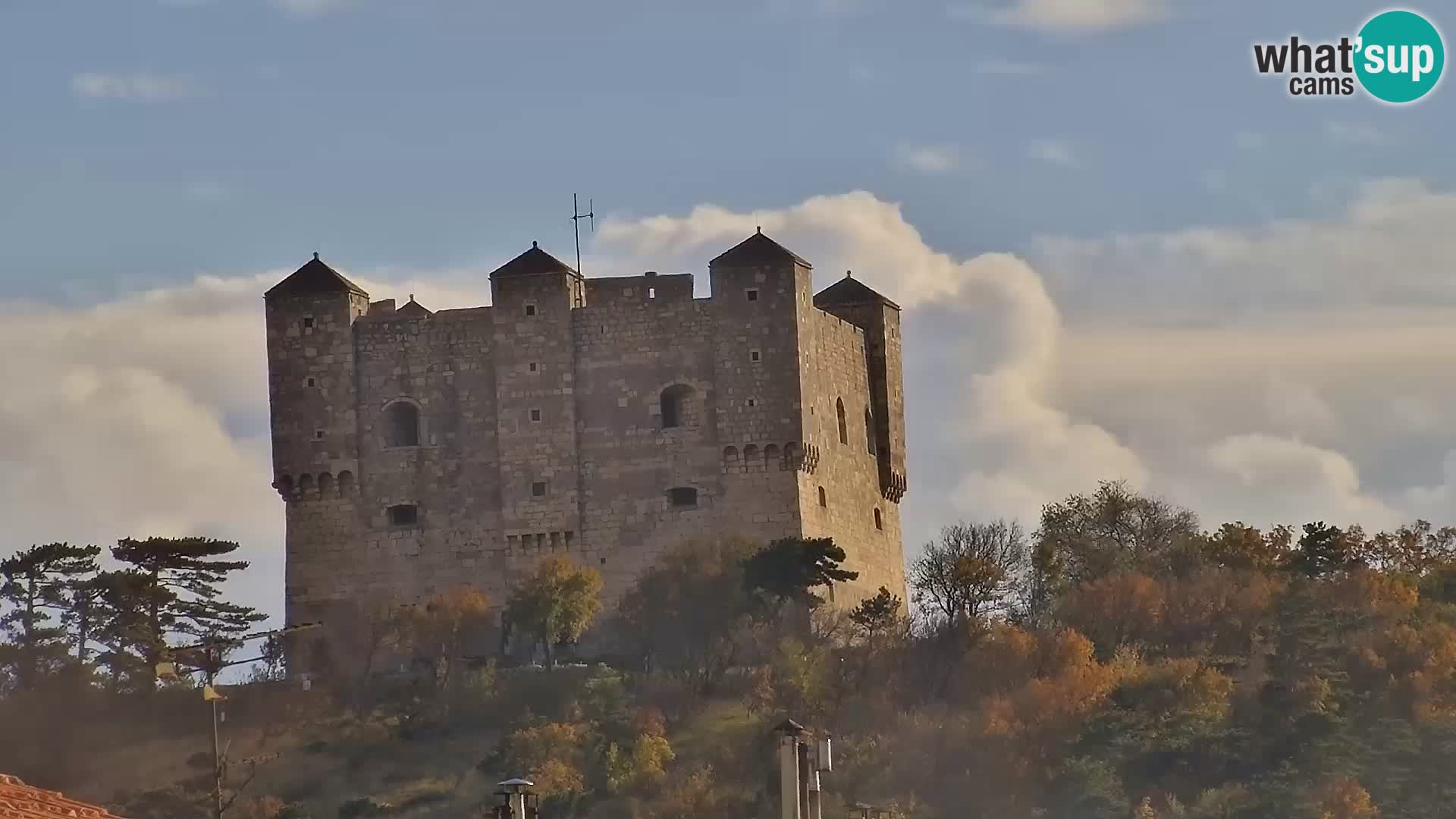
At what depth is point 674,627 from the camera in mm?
91688

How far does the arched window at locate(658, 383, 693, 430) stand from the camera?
306 feet

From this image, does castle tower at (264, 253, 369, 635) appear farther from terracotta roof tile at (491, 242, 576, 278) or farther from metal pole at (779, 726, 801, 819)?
metal pole at (779, 726, 801, 819)

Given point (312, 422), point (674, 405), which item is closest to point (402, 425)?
point (312, 422)

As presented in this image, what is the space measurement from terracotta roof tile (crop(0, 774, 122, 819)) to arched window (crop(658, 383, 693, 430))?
37655 mm

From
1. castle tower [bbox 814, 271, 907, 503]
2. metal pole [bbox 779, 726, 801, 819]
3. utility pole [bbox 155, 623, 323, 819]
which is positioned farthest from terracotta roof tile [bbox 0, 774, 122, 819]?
castle tower [bbox 814, 271, 907, 503]

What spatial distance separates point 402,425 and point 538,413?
3.51 metres

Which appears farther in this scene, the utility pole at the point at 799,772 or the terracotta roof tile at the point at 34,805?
the utility pole at the point at 799,772

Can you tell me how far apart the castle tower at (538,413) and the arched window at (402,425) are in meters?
2.23

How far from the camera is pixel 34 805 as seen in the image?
5084 cm

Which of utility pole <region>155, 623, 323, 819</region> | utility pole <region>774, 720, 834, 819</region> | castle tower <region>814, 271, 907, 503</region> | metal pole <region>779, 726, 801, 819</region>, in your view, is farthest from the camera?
castle tower <region>814, 271, 907, 503</region>

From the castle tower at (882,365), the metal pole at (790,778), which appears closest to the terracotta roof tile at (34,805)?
the metal pole at (790,778)

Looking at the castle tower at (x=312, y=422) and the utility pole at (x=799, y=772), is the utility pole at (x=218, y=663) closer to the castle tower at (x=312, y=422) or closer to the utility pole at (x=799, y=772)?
the castle tower at (x=312, y=422)

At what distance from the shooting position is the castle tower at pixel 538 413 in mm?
93312

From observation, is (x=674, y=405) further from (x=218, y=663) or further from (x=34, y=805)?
(x=34, y=805)
